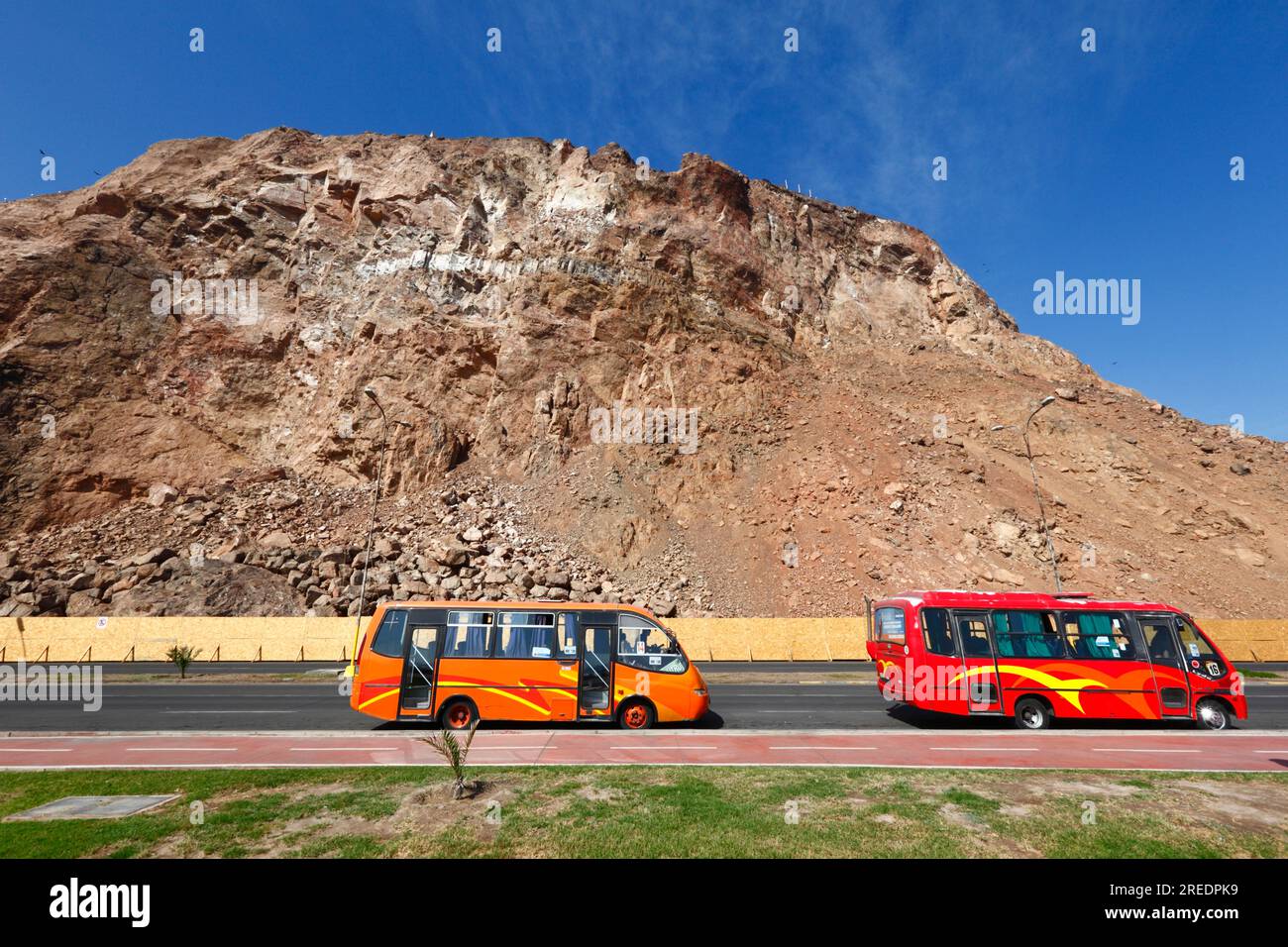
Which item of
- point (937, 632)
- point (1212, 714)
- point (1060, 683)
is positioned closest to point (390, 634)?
point (937, 632)

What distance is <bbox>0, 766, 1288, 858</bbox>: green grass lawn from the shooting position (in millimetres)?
6324

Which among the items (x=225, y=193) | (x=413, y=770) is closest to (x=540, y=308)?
(x=225, y=193)

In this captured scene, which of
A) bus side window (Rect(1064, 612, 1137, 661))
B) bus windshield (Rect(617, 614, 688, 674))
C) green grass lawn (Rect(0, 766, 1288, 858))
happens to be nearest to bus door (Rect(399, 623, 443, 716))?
green grass lawn (Rect(0, 766, 1288, 858))

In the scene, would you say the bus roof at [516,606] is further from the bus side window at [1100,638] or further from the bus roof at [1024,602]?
the bus side window at [1100,638]

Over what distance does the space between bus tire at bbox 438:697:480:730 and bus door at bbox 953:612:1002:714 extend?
10.8m

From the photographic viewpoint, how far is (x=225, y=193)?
4966 cm

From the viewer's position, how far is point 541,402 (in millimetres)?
43438

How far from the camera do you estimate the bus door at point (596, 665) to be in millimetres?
13164

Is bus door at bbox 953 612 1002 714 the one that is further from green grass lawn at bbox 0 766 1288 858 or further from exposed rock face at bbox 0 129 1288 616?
exposed rock face at bbox 0 129 1288 616

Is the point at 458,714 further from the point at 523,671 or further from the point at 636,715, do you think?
the point at 636,715

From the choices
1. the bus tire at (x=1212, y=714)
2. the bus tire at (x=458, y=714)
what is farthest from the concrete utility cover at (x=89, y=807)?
the bus tire at (x=1212, y=714)

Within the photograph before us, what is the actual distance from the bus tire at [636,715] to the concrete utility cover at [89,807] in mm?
7685
